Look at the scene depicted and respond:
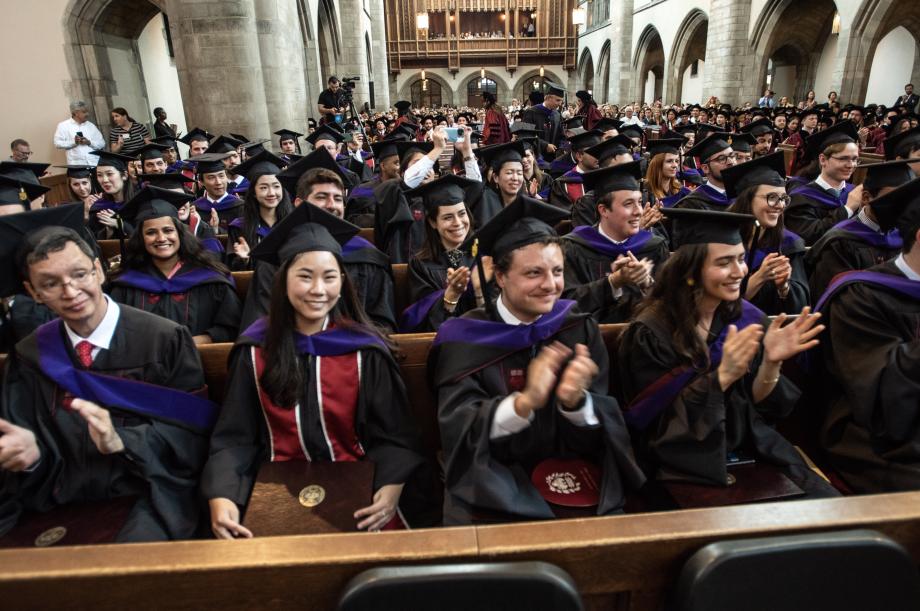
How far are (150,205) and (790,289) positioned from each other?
415 cm

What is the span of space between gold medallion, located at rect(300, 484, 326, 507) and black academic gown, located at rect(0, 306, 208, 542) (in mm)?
628

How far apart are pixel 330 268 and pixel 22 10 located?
1195cm

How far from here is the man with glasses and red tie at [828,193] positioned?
15.2 ft

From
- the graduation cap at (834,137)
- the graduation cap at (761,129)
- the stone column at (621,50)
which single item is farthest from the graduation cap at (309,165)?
the stone column at (621,50)

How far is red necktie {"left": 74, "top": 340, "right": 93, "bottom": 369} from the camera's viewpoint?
2.22 meters

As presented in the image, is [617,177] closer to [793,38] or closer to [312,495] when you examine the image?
[312,495]

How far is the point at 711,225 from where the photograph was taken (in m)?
2.35

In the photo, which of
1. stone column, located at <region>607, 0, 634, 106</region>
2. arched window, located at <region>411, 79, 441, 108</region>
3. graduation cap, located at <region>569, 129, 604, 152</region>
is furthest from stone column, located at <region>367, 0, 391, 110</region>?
graduation cap, located at <region>569, 129, 604, 152</region>

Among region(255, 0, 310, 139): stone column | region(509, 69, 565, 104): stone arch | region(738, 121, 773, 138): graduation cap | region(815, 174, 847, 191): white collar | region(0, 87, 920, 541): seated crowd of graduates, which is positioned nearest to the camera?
region(0, 87, 920, 541): seated crowd of graduates

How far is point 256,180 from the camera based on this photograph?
14.9 ft

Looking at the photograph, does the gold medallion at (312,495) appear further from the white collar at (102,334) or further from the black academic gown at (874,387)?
the black academic gown at (874,387)

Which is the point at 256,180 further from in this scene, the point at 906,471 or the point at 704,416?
the point at 906,471

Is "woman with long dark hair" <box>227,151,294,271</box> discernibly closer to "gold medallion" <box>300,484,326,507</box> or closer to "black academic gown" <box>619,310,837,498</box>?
"gold medallion" <box>300,484,326,507</box>

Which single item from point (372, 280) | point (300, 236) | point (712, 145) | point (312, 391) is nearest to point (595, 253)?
point (372, 280)
